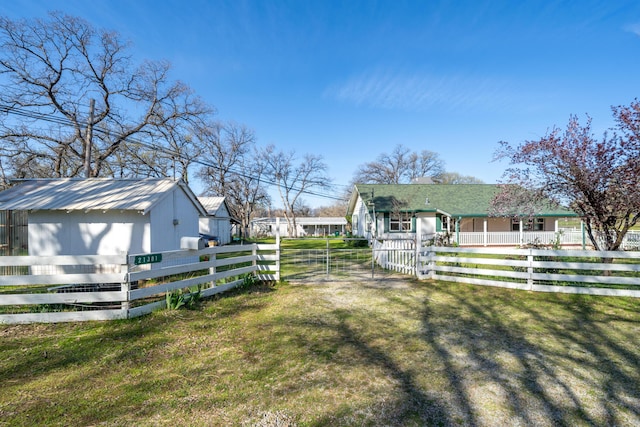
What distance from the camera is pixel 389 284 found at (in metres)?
8.16

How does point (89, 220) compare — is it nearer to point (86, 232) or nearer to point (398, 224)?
point (86, 232)

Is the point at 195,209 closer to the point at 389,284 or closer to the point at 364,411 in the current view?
the point at 389,284

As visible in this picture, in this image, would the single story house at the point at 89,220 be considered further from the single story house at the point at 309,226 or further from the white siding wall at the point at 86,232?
the single story house at the point at 309,226

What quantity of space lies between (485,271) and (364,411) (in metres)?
6.25

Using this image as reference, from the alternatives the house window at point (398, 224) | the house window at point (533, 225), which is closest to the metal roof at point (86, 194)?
the house window at point (398, 224)

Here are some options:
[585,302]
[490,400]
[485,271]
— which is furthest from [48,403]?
[585,302]

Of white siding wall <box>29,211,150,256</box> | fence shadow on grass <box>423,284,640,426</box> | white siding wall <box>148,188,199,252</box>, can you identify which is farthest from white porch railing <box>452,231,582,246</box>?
white siding wall <box>29,211,150,256</box>

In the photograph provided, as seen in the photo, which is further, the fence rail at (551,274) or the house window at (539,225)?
the house window at (539,225)

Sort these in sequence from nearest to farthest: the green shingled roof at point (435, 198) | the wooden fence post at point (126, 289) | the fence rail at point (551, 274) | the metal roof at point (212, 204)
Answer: the wooden fence post at point (126, 289) → the fence rail at point (551, 274) → the green shingled roof at point (435, 198) → the metal roof at point (212, 204)

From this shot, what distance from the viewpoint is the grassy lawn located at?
278 cm

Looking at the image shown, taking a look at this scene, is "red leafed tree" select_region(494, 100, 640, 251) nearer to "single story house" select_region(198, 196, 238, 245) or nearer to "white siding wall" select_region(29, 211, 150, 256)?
"white siding wall" select_region(29, 211, 150, 256)

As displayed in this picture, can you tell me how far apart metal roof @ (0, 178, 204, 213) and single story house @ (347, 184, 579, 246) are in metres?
15.4

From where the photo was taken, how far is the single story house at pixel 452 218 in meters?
22.3

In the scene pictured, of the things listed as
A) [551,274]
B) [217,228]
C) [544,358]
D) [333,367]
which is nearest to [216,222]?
[217,228]
